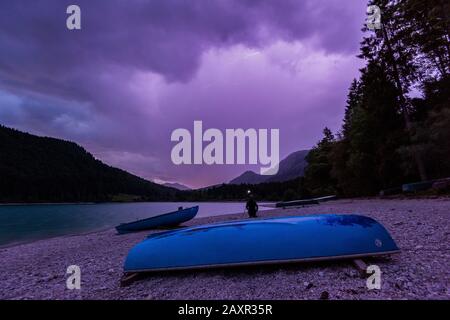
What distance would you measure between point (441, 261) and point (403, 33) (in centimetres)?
2287

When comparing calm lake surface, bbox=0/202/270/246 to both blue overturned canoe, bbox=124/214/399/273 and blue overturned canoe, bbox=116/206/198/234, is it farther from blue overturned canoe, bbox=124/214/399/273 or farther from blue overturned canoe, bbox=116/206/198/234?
blue overturned canoe, bbox=124/214/399/273

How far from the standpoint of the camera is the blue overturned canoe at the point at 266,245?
4250mm

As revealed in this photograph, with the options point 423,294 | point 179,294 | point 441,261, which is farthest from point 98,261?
point 441,261

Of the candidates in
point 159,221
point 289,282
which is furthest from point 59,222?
point 289,282

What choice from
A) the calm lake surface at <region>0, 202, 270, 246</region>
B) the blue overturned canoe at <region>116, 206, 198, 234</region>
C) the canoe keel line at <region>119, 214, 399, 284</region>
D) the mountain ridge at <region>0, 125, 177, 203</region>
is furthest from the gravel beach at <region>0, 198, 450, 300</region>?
the mountain ridge at <region>0, 125, 177, 203</region>

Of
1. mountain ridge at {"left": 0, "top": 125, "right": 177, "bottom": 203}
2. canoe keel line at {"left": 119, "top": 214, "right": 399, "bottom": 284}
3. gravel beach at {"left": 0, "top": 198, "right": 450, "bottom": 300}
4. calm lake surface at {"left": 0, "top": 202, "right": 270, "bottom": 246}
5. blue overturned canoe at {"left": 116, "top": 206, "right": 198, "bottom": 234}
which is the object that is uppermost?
mountain ridge at {"left": 0, "top": 125, "right": 177, "bottom": 203}

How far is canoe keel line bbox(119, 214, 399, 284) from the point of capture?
13.9 ft

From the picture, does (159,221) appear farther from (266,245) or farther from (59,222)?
(59,222)

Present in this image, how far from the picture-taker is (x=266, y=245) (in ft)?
14.6

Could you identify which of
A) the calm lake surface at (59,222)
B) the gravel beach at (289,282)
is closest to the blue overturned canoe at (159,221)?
the gravel beach at (289,282)

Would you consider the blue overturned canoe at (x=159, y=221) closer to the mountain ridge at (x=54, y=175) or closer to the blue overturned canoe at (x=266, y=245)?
the blue overturned canoe at (x=266, y=245)

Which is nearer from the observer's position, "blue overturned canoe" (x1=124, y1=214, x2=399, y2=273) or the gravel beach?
the gravel beach
